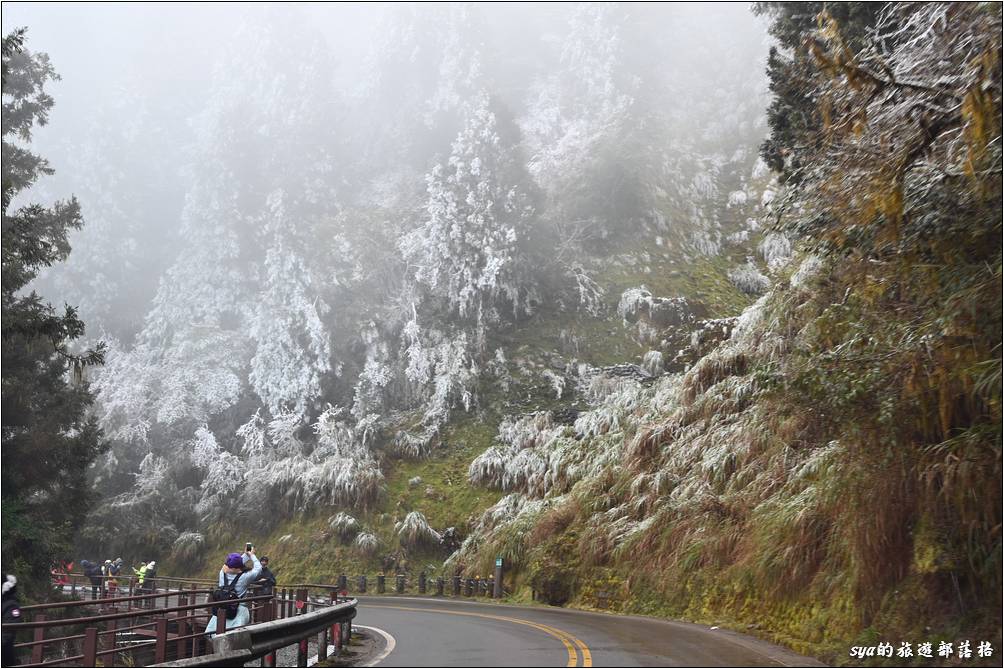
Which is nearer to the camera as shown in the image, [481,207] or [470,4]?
[481,207]

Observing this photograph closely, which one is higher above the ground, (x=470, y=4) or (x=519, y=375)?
(x=470, y=4)

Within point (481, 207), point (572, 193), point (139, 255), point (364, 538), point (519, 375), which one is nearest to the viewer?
point (364, 538)

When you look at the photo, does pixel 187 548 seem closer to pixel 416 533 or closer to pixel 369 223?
pixel 416 533

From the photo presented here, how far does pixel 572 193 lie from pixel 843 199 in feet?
131

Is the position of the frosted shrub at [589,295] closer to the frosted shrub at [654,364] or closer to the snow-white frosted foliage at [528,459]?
the frosted shrub at [654,364]

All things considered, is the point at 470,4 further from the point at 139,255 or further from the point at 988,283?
the point at 988,283

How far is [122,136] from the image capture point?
2411 inches

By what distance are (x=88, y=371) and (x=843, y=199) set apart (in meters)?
46.8

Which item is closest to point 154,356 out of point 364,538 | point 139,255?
point 139,255

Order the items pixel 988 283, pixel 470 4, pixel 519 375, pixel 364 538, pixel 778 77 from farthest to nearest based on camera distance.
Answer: pixel 470 4
pixel 519 375
pixel 364 538
pixel 778 77
pixel 988 283

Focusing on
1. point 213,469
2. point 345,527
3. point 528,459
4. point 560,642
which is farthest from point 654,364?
point 213,469

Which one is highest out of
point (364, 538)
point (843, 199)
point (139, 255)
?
point (139, 255)

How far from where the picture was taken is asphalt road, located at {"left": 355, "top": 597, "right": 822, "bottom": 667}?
10.5 meters

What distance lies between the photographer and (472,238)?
42.3 meters
